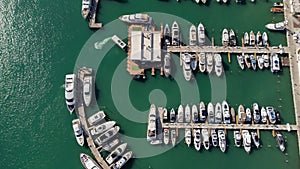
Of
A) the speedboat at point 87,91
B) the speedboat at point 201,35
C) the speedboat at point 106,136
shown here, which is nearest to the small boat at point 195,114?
the speedboat at point 201,35

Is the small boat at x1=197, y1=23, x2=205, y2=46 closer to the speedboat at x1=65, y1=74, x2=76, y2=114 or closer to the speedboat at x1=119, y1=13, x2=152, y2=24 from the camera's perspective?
the speedboat at x1=119, y1=13, x2=152, y2=24

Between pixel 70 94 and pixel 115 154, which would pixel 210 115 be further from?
pixel 70 94

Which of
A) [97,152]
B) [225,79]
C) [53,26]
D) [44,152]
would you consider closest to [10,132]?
[44,152]

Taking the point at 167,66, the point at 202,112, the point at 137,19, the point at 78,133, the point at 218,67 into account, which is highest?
the point at 137,19

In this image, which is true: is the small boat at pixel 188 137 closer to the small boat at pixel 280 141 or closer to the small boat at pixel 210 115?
the small boat at pixel 210 115

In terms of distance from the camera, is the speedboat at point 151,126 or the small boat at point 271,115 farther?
the small boat at point 271,115

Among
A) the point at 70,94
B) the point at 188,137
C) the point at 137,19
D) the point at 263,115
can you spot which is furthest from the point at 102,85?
the point at 263,115
